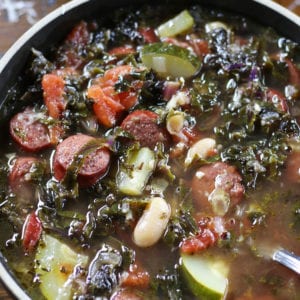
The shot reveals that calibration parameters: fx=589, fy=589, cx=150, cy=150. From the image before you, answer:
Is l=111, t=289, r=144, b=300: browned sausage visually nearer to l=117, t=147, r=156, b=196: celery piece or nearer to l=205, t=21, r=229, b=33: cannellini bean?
l=117, t=147, r=156, b=196: celery piece

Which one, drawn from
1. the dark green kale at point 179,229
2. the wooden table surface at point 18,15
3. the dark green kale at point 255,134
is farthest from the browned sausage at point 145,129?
the wooden table surface at point 18,15

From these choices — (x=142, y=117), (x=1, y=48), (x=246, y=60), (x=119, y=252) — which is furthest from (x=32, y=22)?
(x=119, y=252)

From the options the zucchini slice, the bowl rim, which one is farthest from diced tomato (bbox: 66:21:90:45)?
the zucchini slice

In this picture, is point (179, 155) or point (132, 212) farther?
point (179, 155)

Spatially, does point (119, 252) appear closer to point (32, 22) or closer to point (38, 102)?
point (38, 102)

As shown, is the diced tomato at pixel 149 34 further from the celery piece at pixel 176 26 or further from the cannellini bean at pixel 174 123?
the cannellini bean at pixel 174 123

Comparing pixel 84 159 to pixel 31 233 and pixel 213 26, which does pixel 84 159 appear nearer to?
pixel 31 233

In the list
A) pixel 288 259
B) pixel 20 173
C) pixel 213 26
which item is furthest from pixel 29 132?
pixel 288 259

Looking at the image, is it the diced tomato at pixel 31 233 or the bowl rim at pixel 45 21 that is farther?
the bowl rim at pixel 45 21
